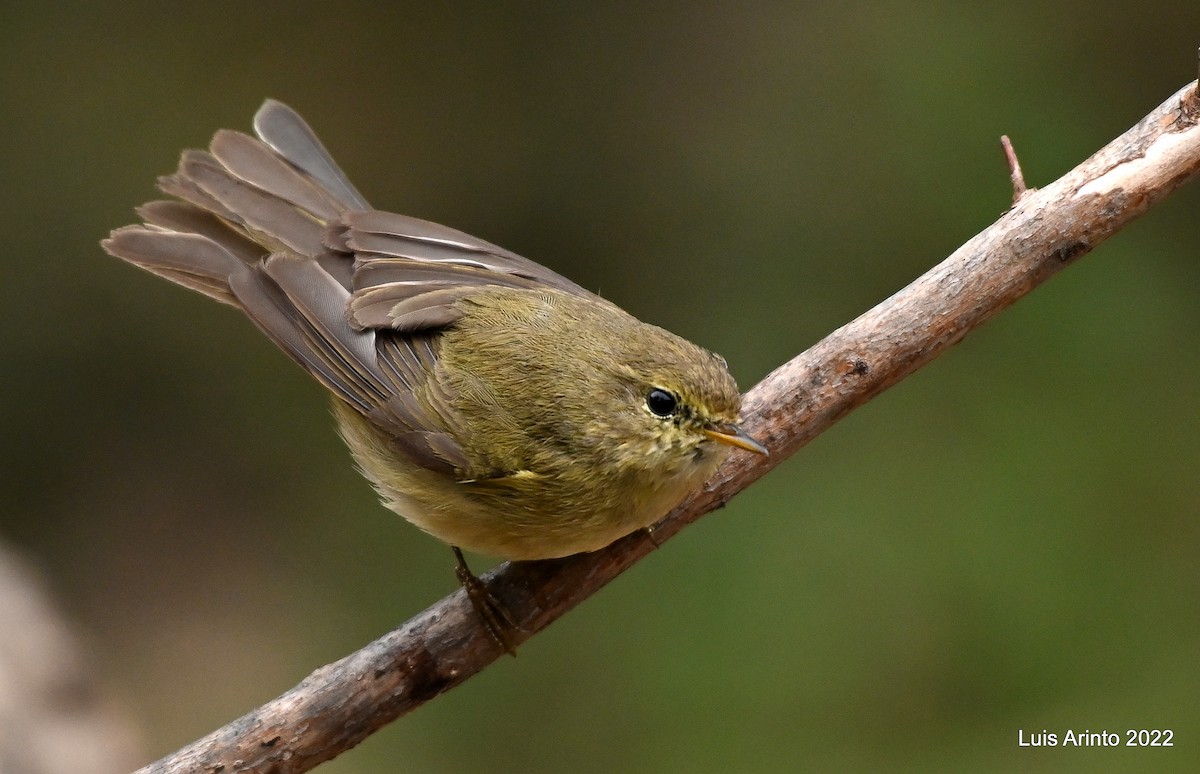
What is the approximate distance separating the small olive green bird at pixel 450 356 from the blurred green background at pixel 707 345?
1.85 metres

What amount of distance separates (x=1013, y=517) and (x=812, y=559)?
792 mm

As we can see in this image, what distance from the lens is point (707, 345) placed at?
529 cm

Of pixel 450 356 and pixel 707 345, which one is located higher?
pixel 707 345

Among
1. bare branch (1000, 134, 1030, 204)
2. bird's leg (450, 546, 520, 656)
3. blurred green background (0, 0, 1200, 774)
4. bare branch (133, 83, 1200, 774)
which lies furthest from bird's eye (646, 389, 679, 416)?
blurred green background (0, 0, 1200, 774)

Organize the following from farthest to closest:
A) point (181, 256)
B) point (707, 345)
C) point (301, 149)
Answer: point (707, 345)
point (301, 149)
point (181, 256)

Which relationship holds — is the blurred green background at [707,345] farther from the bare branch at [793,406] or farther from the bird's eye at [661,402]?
the bird's eye at [661,402]

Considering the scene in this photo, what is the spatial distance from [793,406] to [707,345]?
90.7 inches

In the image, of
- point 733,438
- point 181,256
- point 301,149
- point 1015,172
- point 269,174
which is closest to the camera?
point 733,438

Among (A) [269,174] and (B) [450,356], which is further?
(A) [269,174]

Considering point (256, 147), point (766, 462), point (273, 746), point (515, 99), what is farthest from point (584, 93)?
point (273, 746)

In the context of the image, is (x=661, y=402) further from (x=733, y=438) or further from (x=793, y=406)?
(x=793, y=406)

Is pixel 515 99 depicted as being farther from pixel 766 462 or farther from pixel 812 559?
pixel 766 462

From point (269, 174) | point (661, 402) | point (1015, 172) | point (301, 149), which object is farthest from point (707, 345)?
point (661, 402)

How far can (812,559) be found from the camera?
4660mm
